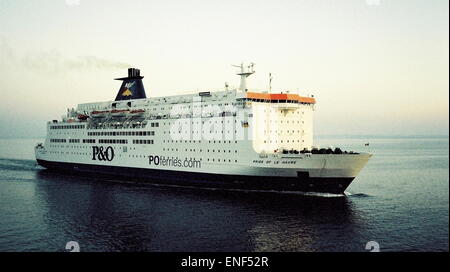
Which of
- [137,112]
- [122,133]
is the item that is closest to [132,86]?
[137,112]

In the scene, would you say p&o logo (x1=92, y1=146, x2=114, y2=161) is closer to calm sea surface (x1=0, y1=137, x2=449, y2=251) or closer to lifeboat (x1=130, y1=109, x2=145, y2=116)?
lifeboat (x1=130, y1=109, x2=145, y2=116)

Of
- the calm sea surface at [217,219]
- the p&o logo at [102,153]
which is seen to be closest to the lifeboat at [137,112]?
the p&o logo at [102,153]

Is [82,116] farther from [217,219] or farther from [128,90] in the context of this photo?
[217,219]

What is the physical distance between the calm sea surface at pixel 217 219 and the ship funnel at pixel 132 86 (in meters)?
11.9

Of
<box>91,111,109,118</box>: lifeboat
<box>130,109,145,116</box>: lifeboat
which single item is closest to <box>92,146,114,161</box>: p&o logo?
<box>91,111,109,118</box>: lifeboat

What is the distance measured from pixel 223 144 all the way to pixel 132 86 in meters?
16.6

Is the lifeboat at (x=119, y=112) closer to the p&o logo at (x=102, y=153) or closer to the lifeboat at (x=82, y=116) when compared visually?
the p&o logo at (x=102, y=153)

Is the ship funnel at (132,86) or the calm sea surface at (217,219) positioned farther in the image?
the ship funnel at (132,86)

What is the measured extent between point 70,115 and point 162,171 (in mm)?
19864

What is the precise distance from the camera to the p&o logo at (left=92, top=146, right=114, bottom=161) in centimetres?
3766

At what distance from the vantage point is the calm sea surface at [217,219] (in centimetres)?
1706

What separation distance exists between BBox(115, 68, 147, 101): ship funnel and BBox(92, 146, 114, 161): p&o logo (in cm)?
622
